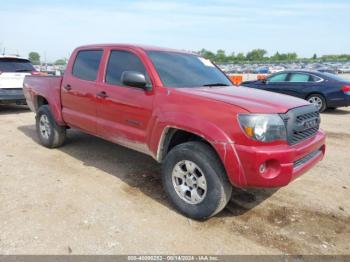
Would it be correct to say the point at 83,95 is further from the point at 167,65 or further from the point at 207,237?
the point at 207,237

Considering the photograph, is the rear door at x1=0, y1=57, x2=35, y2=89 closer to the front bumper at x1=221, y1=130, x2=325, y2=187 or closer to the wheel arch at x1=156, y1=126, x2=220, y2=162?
the wheel arch at x1=156, y1=126, x2=220, y2=162

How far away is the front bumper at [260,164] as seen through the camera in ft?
10.1

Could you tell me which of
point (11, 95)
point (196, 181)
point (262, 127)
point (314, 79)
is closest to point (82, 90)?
point (196, 181)

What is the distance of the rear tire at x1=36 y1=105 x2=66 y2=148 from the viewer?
5855mm

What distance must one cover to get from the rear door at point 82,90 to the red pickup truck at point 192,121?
16mm

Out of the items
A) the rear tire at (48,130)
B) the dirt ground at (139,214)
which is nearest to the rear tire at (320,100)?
the dirt ground at (139,214)

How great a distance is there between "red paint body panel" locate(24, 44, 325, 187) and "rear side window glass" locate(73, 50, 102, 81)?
10cm

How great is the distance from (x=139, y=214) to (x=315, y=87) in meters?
8.94

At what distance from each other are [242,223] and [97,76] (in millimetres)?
2852

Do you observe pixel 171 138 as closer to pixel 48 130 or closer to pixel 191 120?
pixel 191 120

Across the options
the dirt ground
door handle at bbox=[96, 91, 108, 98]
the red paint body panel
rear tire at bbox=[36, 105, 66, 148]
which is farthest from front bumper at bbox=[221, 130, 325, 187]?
rear tire at bbox=[36, 105, 66, 148]

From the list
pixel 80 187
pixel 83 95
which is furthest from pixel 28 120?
pixel 80 187

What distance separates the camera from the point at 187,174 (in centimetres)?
363

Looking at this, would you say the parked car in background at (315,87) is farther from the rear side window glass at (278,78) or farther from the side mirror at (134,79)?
the side mirror at (134,79)
